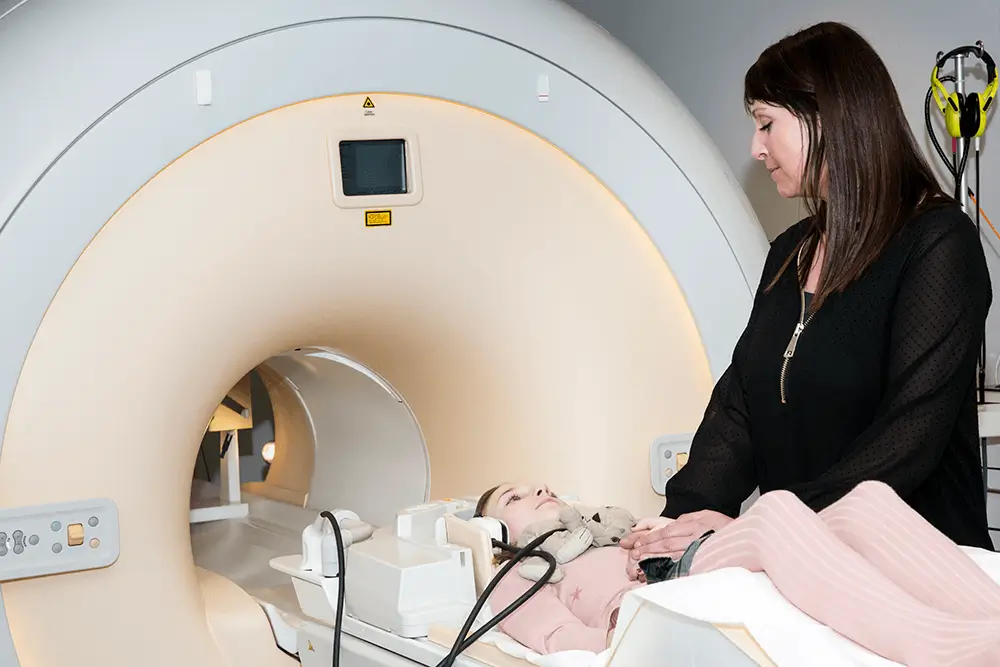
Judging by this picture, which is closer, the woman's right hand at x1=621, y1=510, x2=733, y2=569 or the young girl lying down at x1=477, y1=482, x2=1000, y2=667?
the young girl lying down at x1=477, y1=482, x2=1000, y2=667

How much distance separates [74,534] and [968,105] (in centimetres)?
213

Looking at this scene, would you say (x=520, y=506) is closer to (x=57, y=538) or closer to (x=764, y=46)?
(x=57, y=538)

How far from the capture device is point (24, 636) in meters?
1.75

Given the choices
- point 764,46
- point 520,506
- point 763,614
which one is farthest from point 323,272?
point 764,46

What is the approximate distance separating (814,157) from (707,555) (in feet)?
1.93

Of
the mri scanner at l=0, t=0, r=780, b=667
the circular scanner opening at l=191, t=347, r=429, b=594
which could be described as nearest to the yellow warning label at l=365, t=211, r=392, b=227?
the mri scanner at l=0, t=0, r=780, b=667

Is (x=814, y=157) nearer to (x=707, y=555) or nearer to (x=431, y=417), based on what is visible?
(x=707, y=555)

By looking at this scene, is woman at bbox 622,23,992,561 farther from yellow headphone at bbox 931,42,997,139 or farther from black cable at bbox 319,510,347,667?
yellow headphone at bbox 931,42,997,139

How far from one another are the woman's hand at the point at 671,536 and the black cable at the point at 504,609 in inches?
4.7

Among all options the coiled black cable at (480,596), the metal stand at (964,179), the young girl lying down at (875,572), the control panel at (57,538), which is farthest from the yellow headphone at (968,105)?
the control panel at (57,538)

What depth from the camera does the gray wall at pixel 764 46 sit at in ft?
9.35

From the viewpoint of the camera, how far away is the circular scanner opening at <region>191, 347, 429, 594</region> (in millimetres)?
2363

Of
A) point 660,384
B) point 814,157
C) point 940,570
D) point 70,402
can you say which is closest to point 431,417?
point 660,384

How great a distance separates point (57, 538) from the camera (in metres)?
1.74
